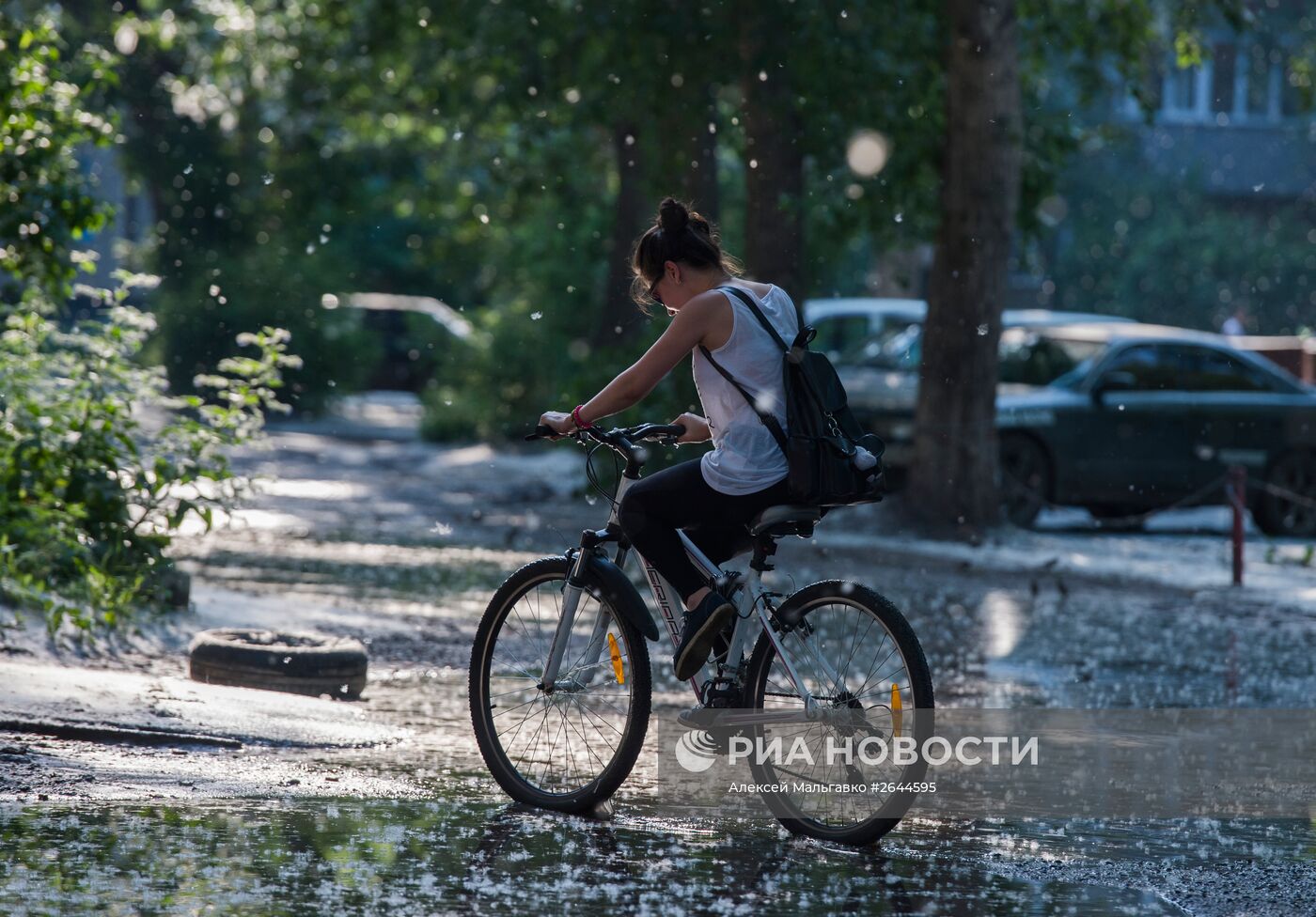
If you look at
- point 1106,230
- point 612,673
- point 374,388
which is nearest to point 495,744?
point 612,673

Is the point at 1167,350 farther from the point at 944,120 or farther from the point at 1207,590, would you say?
the point at 1207,590

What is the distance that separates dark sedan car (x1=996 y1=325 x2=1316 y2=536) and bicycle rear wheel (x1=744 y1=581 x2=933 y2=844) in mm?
11992

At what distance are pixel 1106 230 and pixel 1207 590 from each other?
92.2ft

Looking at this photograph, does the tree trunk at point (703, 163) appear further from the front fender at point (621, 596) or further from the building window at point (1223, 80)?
the building window at point (1223, 80)

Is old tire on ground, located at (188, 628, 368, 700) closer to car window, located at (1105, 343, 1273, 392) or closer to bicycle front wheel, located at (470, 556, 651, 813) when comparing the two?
bicycle front wheel, located at (470, 556, 651, 813)

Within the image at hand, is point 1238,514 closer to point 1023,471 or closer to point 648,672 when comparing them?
point 1023,471

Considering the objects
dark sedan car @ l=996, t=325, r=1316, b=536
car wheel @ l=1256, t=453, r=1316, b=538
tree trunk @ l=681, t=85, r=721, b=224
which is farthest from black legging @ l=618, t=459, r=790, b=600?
car wheel @ l=1256, t=453, r=1316, b=538

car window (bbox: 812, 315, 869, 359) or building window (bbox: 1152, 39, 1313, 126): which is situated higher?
building window (bbox: 1152, 39, 1313, 126)

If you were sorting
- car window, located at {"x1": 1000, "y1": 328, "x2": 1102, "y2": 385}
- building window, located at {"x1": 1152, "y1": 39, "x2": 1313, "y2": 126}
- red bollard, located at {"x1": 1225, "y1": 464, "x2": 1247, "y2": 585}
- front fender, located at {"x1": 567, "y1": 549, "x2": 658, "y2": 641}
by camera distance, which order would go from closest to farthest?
front fender, located at {"x1": 567, "y1": 549, "x2": 658, "y2": 641} → red bollard, located at {"x1": 1225, "y1": 464, "x2": 1247, "y2": 585} → car window, located at {"x1": 1000, "y1": 328, "x2": 1102, "y2": 385} → building window, located at {"x1": 1152, "y1": 39, "x2": 1313, "y2": 126}

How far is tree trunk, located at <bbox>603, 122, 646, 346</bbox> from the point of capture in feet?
80.4

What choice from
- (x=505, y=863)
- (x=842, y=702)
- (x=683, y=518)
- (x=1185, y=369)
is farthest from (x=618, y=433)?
(x=1185, y=369)

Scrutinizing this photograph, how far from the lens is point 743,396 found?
593 cm

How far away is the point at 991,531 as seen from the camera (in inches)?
655

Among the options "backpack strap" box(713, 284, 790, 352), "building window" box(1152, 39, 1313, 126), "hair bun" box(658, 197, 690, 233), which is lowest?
"backpack strap" box(713, 284, 790, 352)
